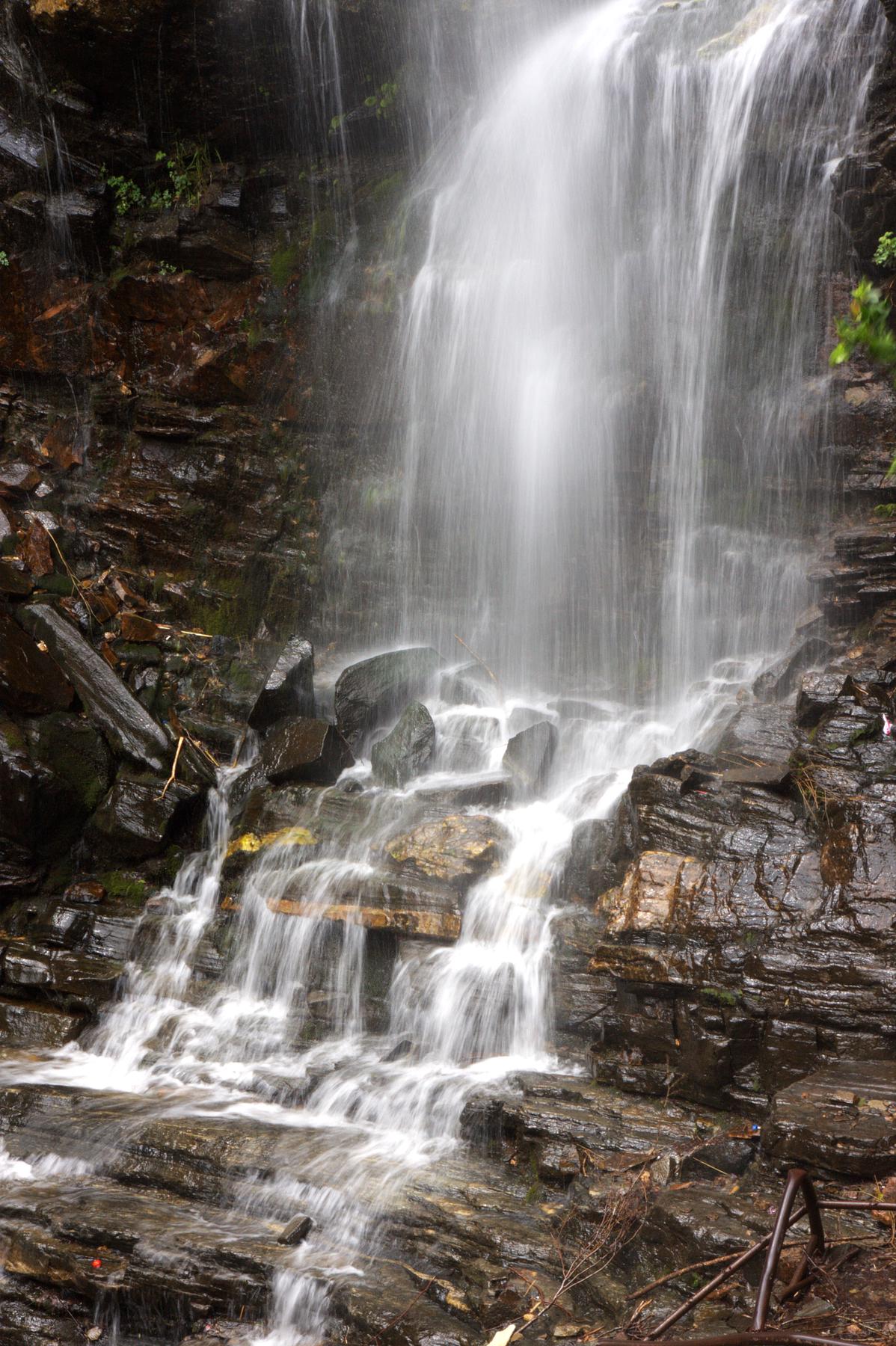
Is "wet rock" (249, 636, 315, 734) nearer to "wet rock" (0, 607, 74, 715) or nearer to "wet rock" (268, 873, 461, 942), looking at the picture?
"wet rock" (0, 607, 74, 715)

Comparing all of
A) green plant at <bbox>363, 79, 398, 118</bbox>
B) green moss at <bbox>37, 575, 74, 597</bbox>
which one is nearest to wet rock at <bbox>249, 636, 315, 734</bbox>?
green moss at <bbox>37, 575, 74, 597</bbox>

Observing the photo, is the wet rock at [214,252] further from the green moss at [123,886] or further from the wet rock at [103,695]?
the green moss at [123,886]

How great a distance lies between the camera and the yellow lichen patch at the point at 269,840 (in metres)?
9.16

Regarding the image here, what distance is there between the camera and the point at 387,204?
15305 millimetres

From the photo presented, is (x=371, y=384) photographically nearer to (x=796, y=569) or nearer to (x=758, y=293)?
(x=758, y=293)

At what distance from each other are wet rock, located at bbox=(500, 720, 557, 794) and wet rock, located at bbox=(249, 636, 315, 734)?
258cm

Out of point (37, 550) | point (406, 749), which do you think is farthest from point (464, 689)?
point (37, 550)

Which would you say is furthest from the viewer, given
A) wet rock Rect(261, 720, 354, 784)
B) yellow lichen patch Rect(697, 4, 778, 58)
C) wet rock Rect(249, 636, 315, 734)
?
yellow lichen patch Rect(697, 4, 778, 58)

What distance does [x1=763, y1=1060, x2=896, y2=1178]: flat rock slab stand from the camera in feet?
15.4

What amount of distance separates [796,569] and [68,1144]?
984cm

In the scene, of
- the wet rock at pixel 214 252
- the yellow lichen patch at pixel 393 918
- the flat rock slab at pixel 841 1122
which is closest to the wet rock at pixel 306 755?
the yellow lichen patch at pixel 393 918

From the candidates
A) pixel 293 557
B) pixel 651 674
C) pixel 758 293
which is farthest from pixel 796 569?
pixel 293 557

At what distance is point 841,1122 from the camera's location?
16.3 ft

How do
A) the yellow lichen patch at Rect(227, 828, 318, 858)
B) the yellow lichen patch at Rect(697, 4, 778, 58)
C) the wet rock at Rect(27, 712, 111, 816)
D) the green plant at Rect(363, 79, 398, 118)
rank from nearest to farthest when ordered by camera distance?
the yellow lichen patch at Rect(227, 828, 318, 858) < the wet rock at Rect(27, 712, 111, 816) < the yellow lichen patch at Rect(697, 4, 778, 58) < the green plant at Rect(363, 79, 398, 118)
